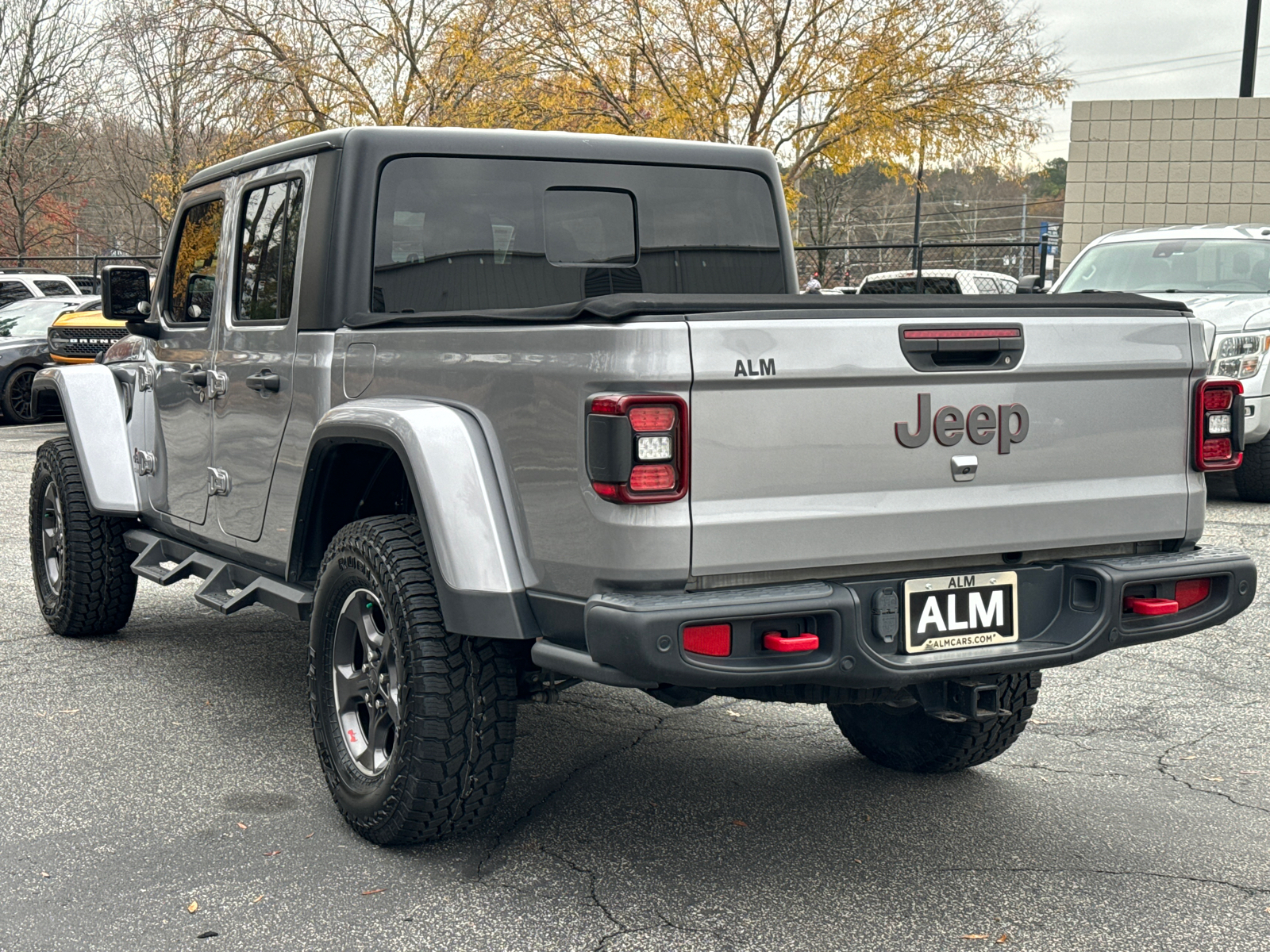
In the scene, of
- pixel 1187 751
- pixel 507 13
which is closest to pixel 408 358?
pixel 1187 751

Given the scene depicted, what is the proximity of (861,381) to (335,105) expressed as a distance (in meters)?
22.6

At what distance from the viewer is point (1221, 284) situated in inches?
443

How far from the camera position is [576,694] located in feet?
18.1

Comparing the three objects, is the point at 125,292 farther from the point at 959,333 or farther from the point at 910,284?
the point at 910,284

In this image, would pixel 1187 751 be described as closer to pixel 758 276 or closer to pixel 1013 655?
pixel 1013 655

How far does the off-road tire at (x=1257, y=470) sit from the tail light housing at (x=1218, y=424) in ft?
23.2

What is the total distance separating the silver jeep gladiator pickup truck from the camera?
3172 millimetres

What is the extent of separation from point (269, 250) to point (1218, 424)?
313 cm

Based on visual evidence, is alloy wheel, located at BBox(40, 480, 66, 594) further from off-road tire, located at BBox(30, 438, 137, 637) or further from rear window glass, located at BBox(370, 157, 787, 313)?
rear window glass, located at BBox(370, 157, 787, 313)

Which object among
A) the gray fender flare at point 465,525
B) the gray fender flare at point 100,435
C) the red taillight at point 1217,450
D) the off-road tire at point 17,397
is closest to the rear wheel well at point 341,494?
the gray fender flare at point 465,525

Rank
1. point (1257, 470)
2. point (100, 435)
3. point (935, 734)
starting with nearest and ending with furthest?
point (935, 734)
point (100, 435)
point (1257, 470)

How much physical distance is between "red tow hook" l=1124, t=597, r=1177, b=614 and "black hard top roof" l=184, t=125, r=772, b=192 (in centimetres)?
234

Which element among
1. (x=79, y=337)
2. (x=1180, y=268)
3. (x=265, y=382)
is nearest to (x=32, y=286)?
(x=79, y=337)

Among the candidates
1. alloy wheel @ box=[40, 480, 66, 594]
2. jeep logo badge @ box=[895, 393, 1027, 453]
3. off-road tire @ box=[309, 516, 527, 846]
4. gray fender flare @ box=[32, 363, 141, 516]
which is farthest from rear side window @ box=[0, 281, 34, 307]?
jeep logo badge @ box=[895, 393, 1027, 453]
